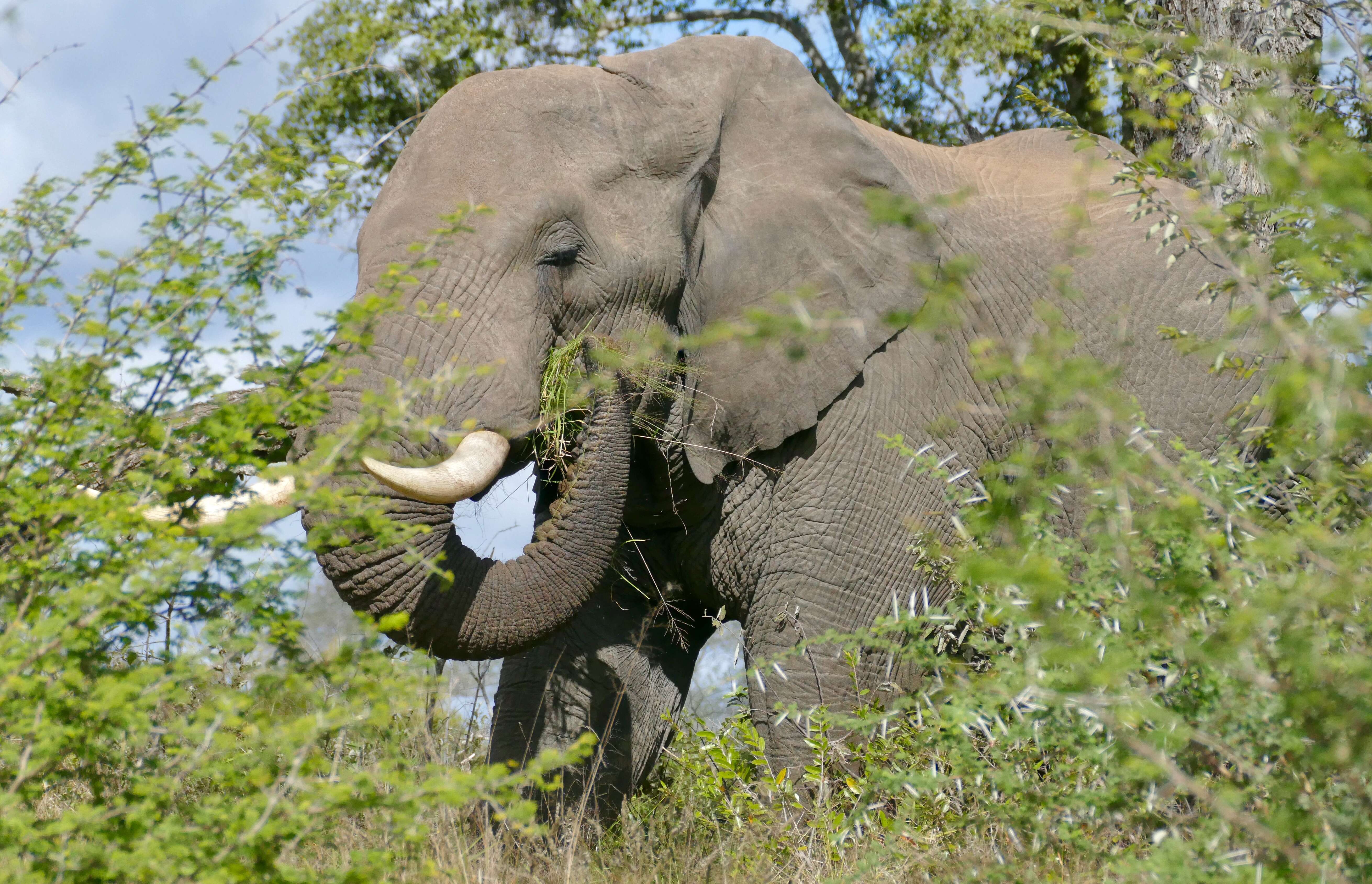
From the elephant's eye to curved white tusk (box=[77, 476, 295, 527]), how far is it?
1.10 m

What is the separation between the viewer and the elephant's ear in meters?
4.80

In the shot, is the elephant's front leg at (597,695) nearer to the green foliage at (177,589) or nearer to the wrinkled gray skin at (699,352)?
the wrinkled gray skin at (699,352)

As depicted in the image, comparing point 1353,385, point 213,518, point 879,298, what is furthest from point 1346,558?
point 879,298

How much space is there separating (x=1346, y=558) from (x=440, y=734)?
158 inches

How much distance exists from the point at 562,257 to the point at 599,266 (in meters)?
0.15

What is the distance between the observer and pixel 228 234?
3.04 meters

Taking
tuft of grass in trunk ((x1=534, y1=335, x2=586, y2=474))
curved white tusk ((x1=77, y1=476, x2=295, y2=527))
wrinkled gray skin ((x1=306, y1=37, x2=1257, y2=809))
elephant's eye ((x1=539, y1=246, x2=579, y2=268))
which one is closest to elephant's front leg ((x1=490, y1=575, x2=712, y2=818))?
wrinkled gray skin ((x1=306, y1=37, x2=1257, y2=809))

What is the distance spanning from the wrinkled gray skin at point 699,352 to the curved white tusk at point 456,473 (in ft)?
0.21

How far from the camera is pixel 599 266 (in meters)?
4.46

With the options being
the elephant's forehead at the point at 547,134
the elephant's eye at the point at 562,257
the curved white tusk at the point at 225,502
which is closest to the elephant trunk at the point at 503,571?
the curved white tusk at the point at 225,502

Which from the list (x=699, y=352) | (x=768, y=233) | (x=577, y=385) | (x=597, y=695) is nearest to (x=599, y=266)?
(x=577, y=385)

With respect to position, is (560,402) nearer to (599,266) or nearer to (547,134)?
(599,266)

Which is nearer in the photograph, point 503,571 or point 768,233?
point 503,571

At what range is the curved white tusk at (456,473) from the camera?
12.2 feet
